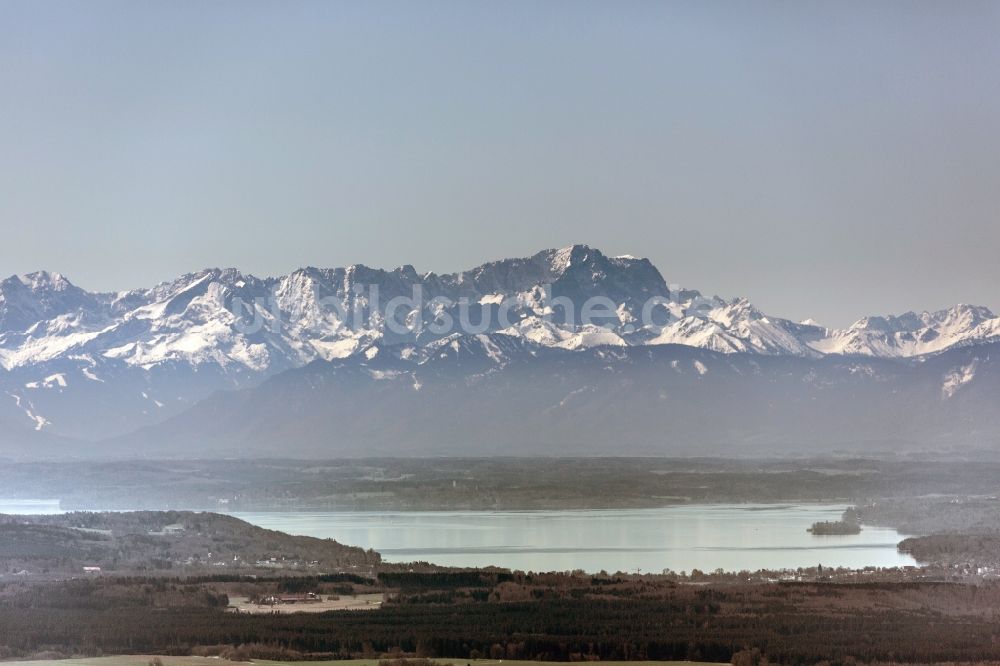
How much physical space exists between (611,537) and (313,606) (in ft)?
170

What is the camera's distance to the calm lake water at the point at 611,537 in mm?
116875

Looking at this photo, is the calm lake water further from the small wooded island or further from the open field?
the open field

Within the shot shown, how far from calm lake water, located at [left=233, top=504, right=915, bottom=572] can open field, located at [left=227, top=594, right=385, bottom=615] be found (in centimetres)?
1857

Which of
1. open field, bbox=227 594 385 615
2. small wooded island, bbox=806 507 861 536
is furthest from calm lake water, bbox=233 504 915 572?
open field, bbox=227 594 385 615

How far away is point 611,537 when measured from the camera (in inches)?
5517

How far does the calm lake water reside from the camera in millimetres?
116875

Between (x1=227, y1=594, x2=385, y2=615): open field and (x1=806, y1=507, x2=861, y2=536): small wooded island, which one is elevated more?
(x1=806, y1=507, x2=861, y2=536): small wooded island

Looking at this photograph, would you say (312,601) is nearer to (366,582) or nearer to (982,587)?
(366,582)

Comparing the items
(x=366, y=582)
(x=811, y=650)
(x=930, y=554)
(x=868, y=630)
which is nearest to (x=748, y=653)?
(x=811, y=650)

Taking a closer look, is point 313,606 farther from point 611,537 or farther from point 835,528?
point 835,528

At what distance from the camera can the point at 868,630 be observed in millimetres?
80500

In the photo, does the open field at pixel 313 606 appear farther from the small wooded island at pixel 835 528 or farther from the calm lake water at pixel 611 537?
the small wooded island at pixel 835 528

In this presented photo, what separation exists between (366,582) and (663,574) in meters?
16.5

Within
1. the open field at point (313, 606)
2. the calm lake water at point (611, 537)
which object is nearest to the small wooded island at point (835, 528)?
the calm lake water at point (611, 537)
